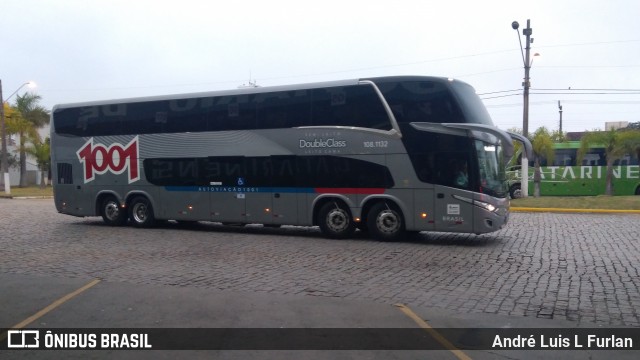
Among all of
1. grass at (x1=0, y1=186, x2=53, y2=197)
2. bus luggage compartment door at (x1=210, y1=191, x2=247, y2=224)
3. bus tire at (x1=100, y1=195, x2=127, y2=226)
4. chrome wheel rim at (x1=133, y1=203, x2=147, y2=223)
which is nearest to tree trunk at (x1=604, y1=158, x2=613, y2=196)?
bus luggage compartment door at (x1=210, y1=191, x2=247, y2=224)

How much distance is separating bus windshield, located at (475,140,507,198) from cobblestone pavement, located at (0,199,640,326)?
1.25 metres

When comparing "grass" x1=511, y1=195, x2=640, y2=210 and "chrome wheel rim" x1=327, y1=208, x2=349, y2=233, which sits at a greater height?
"chrome wheel rim" x1=327, y1=208, x2=349, y2=233

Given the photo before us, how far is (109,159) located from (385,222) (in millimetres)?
8943

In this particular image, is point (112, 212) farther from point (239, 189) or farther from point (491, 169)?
point (491, 169)

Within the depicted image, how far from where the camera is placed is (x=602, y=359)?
5301 millimetres

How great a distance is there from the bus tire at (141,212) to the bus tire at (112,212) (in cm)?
32

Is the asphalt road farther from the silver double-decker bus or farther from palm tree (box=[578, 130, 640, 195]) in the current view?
palm tree (box=[578, 130, 640, 195])

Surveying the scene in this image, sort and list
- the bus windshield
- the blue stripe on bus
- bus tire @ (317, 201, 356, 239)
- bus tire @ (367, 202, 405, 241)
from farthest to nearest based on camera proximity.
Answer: the blue stripe on bus → bus tire @ (317, 201, 356, 239) → bus tire @ (367, 202, 405, 241) → the bus windshield

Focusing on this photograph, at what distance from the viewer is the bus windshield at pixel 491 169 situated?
1276 centimetres

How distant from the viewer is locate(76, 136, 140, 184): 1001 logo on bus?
17.0 m

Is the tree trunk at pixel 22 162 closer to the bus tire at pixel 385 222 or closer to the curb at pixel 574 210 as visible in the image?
the curb at pixel 574 210

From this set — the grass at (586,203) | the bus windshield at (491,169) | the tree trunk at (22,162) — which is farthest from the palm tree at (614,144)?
the tree trunk at (22,162)

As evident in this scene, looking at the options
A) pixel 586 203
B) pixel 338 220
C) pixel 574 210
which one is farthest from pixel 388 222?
pixel 586 203

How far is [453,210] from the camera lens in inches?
511
